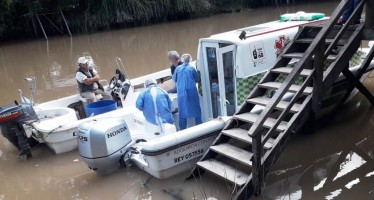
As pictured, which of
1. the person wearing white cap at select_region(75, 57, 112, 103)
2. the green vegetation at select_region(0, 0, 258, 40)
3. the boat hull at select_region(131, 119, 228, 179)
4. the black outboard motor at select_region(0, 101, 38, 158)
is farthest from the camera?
the green vegetation at select_region(0, 0, 258, 40)

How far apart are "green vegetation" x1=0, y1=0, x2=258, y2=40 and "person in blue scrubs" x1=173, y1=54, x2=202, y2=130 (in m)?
19.1

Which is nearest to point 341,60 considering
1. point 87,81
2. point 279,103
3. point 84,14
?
point 279,103

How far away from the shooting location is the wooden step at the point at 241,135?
4.76m

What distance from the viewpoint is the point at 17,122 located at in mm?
6547

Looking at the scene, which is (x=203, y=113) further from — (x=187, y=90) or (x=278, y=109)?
(x=278, y=109)

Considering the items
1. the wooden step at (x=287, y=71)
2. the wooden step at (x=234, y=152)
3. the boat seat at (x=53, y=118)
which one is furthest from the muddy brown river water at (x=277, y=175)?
the wooden step at (x=287, y=71)

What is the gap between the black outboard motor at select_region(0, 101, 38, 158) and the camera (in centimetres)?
645

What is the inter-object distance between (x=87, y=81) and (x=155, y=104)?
2230 millimetres

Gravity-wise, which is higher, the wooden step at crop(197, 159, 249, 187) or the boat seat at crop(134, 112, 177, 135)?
the boat seat at crop(134, 112, 177, 135)

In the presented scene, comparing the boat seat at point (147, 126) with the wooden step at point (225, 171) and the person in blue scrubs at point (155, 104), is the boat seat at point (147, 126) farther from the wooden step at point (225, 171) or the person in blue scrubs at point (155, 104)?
the wooden step at point (225, 171)

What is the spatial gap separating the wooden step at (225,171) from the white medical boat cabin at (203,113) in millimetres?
465

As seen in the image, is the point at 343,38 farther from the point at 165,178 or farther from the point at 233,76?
the point at 165,178

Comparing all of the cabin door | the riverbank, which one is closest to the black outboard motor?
the cabin door

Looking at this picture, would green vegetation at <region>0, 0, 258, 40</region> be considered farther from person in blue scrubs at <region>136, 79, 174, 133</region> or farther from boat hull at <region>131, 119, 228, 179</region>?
boat hull at <region>131, 119, 228, 179</region>
